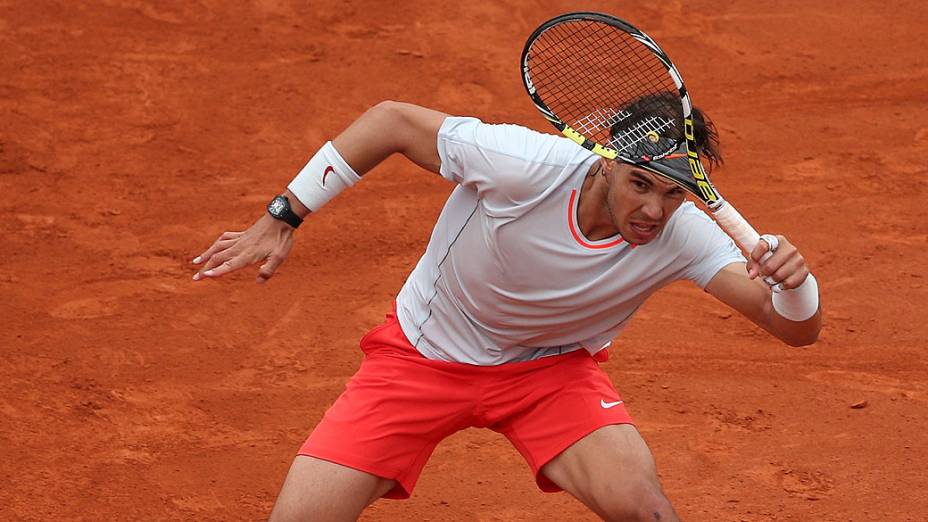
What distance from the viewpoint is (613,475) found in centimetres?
459

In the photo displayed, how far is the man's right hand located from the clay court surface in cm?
181

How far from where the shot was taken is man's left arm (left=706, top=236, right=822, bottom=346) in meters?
4.05

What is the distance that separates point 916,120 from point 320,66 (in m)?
4.48

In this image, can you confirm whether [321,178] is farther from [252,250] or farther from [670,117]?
[670,117]

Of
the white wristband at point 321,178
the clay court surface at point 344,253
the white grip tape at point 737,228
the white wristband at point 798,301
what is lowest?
the clay court surface at point 344,253

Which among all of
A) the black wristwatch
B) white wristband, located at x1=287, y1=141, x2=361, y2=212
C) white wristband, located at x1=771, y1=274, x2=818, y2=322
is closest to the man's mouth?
white wristband, located at x1=771, y1=274, x2=818, y2=322

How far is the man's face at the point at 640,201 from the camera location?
14.1 feet

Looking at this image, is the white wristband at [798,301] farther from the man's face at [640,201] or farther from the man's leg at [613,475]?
the man's leg at [613,475]

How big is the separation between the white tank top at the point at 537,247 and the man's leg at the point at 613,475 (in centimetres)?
42

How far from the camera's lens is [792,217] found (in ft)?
28.0

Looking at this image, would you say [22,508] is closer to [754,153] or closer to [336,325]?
[336,325]

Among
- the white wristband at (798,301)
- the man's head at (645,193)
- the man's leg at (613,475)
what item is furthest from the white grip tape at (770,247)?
the man's leg at (613,475)

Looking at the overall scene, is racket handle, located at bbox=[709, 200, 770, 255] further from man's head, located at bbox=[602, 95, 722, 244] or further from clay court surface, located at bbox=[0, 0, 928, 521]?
clay court surface, located at bbox=[0, 0, 928, 521]

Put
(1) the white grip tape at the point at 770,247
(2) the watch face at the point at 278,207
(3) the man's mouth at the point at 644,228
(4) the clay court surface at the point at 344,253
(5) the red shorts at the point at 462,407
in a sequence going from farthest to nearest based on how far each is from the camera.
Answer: (4) the clay court surface at the point at 344,253, (5) the red shorts at the point at 462,407, (2) the watch face at the point at 278,207, (3) the man's mouth at the point at 644,228, (1) the white grip tape at the point at 770,247
